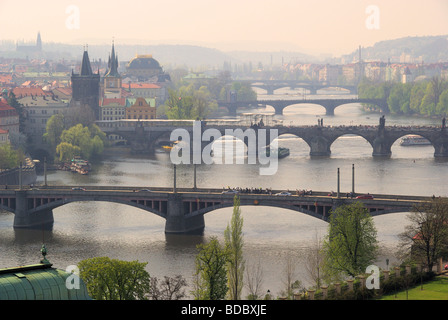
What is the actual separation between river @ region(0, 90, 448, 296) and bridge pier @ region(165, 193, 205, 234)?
0.66 m

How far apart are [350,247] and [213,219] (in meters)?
17.5

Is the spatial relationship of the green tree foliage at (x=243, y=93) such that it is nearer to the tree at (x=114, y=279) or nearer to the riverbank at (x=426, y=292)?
the riverbank at (x=426, y=292)

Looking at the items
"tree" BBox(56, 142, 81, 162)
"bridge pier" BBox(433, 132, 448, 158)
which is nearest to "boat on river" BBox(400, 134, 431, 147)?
"bridge pier" BBox(433, 132, 448, 158)

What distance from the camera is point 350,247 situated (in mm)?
48000

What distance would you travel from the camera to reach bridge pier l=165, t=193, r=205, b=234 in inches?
2395

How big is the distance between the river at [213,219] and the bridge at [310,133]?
1319 mm

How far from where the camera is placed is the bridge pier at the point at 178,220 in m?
60.8

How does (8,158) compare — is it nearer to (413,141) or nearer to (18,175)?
(18,175)

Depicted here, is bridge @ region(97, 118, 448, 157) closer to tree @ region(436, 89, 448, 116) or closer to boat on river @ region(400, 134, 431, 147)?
boat on river @ region(400, 134, 431, 147)

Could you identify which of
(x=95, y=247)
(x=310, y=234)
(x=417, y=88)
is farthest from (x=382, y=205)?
(x=417, y=88)

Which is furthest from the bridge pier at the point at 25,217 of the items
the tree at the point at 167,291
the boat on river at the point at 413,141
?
the boat on river at the point at 413,141

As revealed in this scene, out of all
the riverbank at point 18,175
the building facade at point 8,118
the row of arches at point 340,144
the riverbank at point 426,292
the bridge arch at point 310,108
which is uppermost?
the building facade at point 8,118

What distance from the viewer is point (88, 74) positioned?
4587 inches

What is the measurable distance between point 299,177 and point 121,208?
18.1 metres
